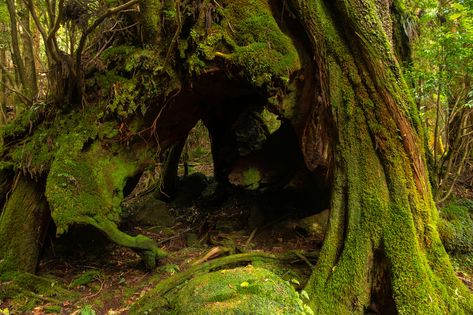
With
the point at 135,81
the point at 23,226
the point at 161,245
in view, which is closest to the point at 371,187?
the point at 135,81

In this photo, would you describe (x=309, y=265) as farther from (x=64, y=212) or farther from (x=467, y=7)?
(x=467, y=7)

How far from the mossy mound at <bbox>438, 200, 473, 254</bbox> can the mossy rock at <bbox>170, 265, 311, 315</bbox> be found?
2.64 m

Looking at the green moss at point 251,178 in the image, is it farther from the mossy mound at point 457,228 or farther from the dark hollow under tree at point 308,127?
the mossy mound at point 457,228

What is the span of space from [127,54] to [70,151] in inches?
62.4

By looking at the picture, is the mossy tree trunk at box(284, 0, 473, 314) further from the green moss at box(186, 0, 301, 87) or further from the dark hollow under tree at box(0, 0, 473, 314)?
the green moss at box(186, 0, 301, 87)

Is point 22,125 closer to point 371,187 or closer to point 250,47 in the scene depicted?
point 250,47

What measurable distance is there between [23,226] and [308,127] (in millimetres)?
4211

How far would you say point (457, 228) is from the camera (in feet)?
16.5

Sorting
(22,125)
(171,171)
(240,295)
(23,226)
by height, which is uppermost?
(22,125)

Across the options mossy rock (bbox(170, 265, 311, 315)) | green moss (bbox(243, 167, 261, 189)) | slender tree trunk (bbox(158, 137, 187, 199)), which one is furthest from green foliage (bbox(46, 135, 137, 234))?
slender tree trunk (bbox(158, 137, 187, 199))

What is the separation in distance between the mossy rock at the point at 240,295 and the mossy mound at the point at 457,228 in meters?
2.64

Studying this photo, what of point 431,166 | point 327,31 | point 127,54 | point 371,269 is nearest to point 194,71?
point 127,54

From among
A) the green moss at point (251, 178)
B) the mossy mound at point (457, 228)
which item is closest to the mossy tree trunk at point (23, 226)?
the green moss at point (251, 178)

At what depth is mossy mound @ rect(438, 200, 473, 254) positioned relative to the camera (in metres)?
4.74
